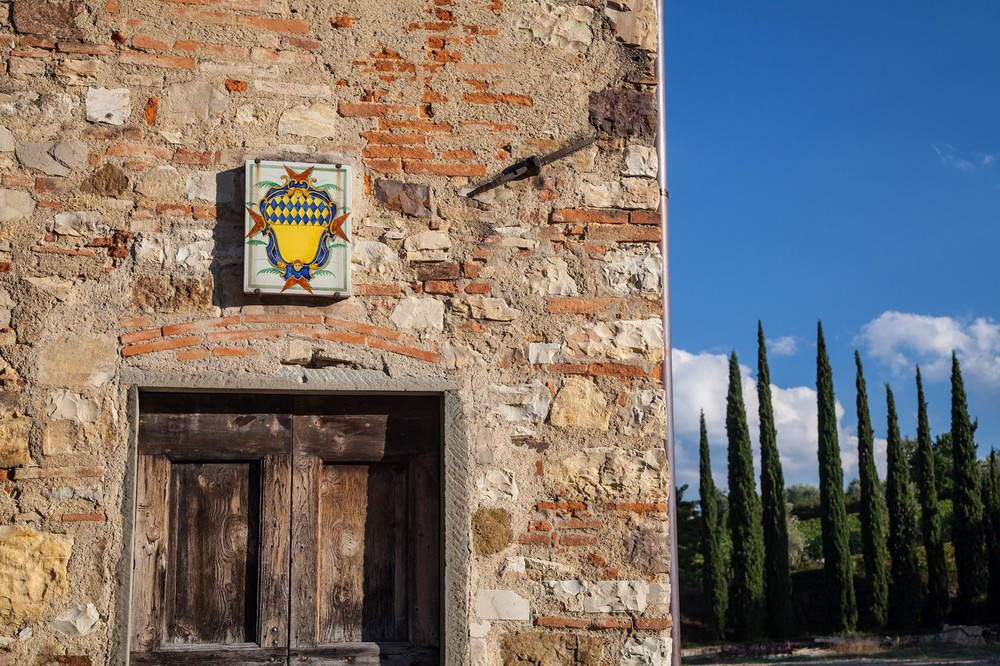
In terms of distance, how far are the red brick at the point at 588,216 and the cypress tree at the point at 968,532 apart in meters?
20.7

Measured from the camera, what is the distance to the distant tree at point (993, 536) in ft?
71.1

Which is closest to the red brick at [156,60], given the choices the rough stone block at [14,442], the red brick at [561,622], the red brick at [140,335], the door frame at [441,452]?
the red brick at [140,335]

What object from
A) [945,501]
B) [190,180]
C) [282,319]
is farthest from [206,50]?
[945,501]

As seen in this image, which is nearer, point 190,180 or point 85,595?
point 85,595

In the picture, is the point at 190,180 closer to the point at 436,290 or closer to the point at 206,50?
the point at 206,50

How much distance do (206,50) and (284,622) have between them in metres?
2.38

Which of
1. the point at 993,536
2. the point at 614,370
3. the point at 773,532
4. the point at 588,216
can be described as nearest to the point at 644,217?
the point at 588,216

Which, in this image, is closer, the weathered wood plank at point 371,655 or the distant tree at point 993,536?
the weathered wood plank at point 371,655

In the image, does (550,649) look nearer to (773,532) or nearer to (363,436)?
(363,436)

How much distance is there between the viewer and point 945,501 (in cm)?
2936

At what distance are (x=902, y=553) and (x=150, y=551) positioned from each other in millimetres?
21235

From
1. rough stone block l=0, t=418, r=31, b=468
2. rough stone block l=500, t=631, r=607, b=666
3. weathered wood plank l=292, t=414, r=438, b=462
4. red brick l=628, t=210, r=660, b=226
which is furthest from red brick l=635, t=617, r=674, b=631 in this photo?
rough stone block l=0, t=418, r=31, b=468

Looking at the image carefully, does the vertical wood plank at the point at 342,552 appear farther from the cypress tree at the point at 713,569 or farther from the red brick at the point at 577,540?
the cypress tree at the point at 713,569

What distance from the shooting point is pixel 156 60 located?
4.08 metres
